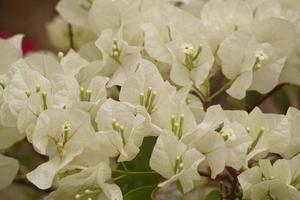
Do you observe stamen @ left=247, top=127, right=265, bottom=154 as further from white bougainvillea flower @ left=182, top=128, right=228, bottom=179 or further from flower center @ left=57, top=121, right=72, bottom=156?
flower center @ left=57, top=121, right=72, bottom=156

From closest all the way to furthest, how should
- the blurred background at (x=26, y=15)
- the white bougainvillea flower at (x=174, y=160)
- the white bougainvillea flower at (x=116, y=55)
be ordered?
the white bougainvillea flower at (x=174, y=160)
the white bougainvillea flower at (x=116, y=55)
the blurred background at (x=26, y=15)

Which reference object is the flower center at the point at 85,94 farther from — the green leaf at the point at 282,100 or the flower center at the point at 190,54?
the green leaf at the point at 282,100

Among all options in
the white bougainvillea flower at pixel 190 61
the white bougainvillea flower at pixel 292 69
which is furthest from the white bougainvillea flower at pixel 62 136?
the white bougainvillea flower at pixel 292 69

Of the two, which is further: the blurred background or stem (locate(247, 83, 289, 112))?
the blurred background

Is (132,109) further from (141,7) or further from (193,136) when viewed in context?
(141,7)

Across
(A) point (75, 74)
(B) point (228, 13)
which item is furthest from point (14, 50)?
(B) point (228, 13)

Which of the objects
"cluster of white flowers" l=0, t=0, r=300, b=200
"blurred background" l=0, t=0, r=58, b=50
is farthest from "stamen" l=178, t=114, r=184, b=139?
"blurred background" l=0, t=0, r=58, b=50
